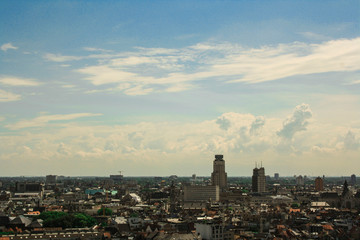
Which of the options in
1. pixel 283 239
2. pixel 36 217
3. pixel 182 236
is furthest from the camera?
pixel 36 217

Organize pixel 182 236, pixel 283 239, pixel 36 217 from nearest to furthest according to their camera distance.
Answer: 1. pixel 182 236
2. pixel 283 239
3. pixel 36 217

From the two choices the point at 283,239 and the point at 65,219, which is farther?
the point at 65,219

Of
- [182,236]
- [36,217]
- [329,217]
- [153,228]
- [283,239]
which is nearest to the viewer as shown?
[182,236]

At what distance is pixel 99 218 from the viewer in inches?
6836

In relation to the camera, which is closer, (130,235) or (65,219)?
(130,235)

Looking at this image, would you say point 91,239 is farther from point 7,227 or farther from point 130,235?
point 7,227

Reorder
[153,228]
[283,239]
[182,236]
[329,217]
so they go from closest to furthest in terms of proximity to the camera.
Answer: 1. [182,236]
2. [283,239]
3. [153,228]
4. [329,217]

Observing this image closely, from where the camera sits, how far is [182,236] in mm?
108688

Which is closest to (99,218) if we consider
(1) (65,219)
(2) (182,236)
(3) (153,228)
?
(1) (65,219)

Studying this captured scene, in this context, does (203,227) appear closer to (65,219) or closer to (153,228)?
(153,228)

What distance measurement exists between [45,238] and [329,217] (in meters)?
97.2

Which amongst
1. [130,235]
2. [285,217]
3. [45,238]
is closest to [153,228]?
[130,235]

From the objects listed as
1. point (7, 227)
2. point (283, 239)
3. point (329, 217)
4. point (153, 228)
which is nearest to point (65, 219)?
point (7, 227)

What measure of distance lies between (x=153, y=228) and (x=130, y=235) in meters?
13.5
